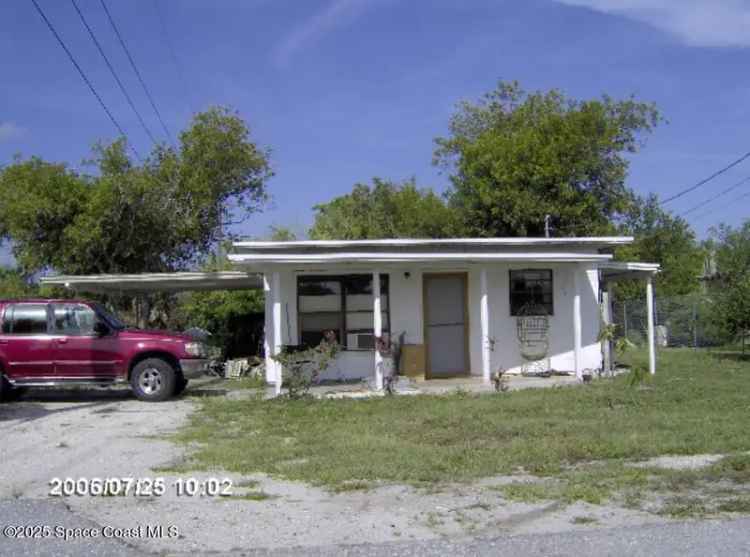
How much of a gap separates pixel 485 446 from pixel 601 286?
973cm

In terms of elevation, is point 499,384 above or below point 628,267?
below

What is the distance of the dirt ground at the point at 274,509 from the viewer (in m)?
6.21

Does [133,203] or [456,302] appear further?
[133,203]

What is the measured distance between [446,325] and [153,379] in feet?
18.8

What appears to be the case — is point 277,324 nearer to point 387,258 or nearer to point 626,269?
point 387,258

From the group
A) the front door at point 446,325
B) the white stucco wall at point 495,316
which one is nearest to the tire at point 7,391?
the white stucco wall at point 495,316

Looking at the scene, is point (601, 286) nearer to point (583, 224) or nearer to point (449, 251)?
point (449, 251)

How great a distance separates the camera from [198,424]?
1178 cm

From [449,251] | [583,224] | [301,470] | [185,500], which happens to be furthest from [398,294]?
[583,224]

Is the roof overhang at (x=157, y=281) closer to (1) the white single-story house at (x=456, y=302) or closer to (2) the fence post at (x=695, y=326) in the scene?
(1) the white single-story house at (x=456, y=302)

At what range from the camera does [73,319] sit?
14.5 meters

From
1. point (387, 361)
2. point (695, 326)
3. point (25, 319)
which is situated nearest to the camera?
point (25, 319)

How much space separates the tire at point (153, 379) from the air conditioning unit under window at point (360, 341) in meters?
3.46

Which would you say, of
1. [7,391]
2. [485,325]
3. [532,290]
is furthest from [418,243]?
[7,391]
